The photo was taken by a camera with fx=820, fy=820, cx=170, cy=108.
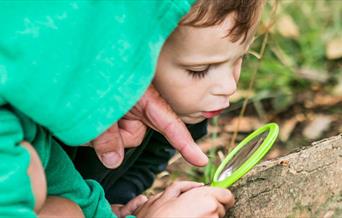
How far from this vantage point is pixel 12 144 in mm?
1514

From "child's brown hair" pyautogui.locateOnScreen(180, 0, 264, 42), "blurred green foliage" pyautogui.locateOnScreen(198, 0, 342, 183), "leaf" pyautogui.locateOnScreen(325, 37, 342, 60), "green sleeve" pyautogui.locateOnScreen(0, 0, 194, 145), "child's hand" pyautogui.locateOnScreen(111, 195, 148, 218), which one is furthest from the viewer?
"leaf" pyautogui.locateOnScreen(325, 37, 342, 60)

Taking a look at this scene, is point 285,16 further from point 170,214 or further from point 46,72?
point 46,72

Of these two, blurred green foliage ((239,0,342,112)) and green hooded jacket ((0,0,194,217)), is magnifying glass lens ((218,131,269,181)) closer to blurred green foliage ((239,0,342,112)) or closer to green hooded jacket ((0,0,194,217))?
green hooded jacket ((0,0,194,217))

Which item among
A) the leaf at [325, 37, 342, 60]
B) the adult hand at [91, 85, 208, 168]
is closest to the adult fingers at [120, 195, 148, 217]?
the adult hand at [91, 85, 208, 168]

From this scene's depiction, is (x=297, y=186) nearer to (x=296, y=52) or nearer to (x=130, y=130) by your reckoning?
(x=130, y=130)

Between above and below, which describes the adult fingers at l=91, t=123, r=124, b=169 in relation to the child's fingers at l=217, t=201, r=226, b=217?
above

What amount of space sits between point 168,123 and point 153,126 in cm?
6

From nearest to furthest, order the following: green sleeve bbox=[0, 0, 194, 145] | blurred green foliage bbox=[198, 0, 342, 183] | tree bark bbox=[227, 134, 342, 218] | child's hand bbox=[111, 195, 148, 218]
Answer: green sleeve bbox=[0, 0, 194, 145]
tree bark bbox=[227, 134, 342, 218]
child's hand bbox=[111, 195, 148, 218]
blurred green foliage bbox=[198, 0, 342, 183]

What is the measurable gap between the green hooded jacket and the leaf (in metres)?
1.94

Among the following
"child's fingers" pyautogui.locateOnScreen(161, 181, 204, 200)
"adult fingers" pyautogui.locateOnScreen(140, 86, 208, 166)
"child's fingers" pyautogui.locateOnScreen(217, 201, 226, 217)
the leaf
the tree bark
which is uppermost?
"adult fingers" pyautogui.locateOnScreen(140, 86, 208, 166)

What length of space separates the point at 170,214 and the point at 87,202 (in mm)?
194

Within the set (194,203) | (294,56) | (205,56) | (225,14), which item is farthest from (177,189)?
(294,56)

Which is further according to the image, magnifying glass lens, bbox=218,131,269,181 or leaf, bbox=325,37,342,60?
leaf, bbox=325,37,342,60

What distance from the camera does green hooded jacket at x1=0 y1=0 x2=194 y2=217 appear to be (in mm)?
1464
